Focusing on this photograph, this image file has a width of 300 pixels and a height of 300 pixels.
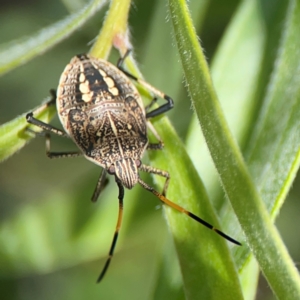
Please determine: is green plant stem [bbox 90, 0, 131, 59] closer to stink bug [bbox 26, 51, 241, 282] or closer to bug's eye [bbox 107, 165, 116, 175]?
stink bug [bbox 26, 51, 241, 282]

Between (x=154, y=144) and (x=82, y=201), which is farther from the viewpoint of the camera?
(x=82, y=201)

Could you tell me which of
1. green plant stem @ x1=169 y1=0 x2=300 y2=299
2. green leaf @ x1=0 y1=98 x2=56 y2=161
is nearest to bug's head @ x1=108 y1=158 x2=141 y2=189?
green leaf @ x1=0 y1=98 x2=56 y2=161

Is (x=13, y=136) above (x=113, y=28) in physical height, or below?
below

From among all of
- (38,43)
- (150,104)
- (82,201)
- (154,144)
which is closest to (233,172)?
(154,144)

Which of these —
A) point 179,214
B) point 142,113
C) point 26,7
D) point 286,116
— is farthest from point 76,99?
point 26,7

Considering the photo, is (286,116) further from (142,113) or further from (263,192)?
(142,113)

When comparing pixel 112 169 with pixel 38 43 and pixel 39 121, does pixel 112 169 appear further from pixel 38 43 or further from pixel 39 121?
pixel 38 43

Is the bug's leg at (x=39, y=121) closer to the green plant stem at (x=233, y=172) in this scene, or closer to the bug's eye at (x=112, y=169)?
the bug's eye at (x=112, y=169)

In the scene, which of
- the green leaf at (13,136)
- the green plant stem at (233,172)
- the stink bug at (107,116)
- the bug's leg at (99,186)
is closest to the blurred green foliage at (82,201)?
the bug's leg at (99,186)
